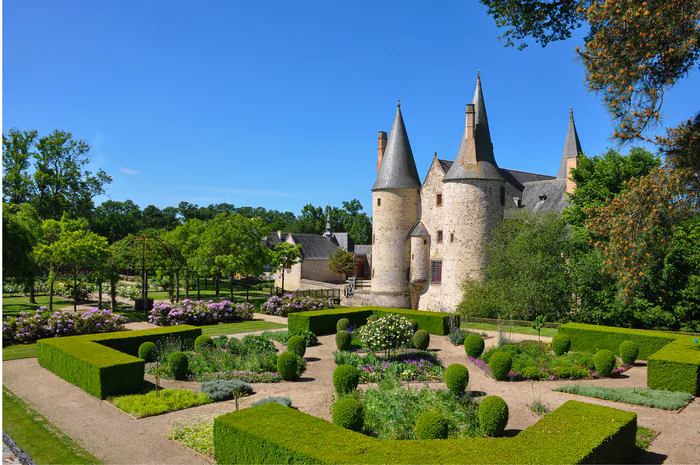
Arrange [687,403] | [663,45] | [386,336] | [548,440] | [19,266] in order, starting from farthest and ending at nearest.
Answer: [19,266], [386,336], [687,403], [663,45], [548,440]

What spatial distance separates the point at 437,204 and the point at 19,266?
23777 millimetres

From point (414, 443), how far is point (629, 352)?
37.9 feet

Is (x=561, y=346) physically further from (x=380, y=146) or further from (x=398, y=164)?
(x=380, y=146)

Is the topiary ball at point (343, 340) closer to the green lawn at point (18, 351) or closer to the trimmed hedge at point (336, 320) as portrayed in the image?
the trimmed hedge at point (336, 320)

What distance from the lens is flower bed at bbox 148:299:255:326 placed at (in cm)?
2323

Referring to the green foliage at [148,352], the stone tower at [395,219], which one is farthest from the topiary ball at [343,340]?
the stone tower at [395,219]

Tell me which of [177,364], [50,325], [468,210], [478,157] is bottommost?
[177,364]

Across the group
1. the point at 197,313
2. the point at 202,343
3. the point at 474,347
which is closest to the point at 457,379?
the point at 474,347

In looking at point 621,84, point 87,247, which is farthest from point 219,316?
point 621,84

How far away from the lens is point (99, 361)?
1288cm

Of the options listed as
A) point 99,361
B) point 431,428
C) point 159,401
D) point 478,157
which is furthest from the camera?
point 478,157

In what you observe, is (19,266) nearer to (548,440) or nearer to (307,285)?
(548,440)

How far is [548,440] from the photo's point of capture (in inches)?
293

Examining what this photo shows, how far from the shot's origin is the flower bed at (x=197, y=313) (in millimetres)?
23234
